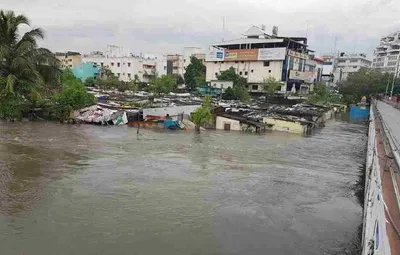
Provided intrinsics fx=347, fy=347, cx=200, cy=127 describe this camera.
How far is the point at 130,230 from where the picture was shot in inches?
365

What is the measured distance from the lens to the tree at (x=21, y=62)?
21.9m

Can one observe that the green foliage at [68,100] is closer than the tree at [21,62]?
No

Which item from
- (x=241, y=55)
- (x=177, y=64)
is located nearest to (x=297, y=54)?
(x=241, y=55)

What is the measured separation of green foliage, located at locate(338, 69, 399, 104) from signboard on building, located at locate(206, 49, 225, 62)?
77.9 ft

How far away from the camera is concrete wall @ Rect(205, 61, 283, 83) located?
61.3 metres

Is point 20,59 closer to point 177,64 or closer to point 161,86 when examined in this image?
point 161,86

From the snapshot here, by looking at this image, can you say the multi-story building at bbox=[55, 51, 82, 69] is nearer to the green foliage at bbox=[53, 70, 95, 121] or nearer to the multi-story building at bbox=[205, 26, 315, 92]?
the multi-story building at bbox=[205, 26, 315, 92]

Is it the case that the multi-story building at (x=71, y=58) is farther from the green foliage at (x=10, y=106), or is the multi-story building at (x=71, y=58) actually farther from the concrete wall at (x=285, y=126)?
the concrete wall at (x=285, y=126)

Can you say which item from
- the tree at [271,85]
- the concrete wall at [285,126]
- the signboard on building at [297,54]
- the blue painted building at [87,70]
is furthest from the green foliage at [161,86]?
the blue painted building at [87,70]

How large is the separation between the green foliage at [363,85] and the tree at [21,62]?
5355 centimetres

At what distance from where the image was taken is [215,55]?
67.6 m

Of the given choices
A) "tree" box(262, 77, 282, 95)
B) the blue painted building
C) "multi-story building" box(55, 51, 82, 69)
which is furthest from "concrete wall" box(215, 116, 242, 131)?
"multi-story building" box(55, 51, 82, 69)

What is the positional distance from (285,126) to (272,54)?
33.4m

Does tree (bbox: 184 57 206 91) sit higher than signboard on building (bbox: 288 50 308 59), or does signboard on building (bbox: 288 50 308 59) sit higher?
signboard on building (bbox: 288 50 308 59)
